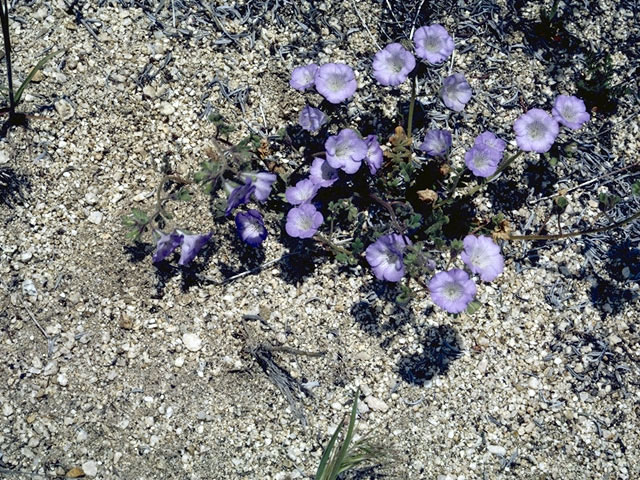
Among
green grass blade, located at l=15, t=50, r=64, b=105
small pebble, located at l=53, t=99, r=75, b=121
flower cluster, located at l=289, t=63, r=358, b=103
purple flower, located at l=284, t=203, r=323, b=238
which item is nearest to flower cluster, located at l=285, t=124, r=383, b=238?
purple flower, located at l=284, t=203, r=323, b=238

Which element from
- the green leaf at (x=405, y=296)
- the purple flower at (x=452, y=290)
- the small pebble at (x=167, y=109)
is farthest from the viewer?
the small pebble at (x=167, y=109)

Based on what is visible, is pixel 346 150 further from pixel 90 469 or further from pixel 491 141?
pixel 90 469

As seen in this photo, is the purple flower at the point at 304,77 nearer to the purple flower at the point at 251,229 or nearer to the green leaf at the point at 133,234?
the purple flower at the point at 251,229

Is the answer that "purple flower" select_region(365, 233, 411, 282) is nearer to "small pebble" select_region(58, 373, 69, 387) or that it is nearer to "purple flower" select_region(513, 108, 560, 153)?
"purple flower" select_region(513, 108, 560, 153)

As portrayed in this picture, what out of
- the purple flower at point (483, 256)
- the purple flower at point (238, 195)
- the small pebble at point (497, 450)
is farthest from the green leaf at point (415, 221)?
the small pebble at point (497, 450)

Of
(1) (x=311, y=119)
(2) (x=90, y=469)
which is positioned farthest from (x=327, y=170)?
(2) (x=90, y=469)

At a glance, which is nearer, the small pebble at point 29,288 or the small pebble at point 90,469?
the small pebble at point 90,469
